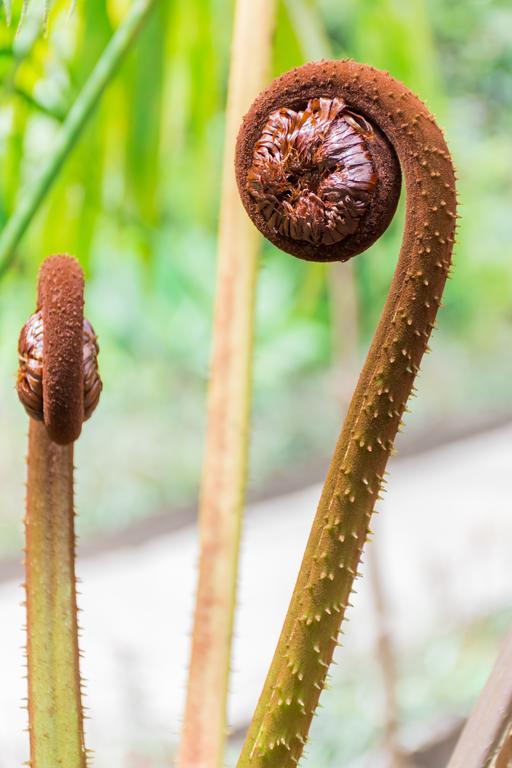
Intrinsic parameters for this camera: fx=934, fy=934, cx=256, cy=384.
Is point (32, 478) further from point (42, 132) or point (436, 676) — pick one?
point (42, 132)

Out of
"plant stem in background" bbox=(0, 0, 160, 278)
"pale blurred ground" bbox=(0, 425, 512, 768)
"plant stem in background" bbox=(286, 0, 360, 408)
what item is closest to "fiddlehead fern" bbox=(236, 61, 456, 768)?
"plant stem in background" bbox=(0, 0, 160, 278)

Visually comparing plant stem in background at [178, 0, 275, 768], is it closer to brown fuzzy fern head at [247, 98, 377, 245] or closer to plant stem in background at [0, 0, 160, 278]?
plant stem in background at [0, 0, 160, 278]

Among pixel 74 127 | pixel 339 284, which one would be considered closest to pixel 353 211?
pixel 74 127

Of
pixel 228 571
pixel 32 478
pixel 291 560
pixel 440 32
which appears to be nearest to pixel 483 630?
pixel 291 560

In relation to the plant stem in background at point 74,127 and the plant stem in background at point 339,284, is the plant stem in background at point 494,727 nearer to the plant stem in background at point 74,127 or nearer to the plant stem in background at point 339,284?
the plant stem in background at point 74,127

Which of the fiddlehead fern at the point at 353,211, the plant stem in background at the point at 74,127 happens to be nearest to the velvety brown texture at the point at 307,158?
the fiddlehead fern at the point at 353,211

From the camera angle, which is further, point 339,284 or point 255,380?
point 255,380

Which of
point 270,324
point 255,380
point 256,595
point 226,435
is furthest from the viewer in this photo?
point 270,324

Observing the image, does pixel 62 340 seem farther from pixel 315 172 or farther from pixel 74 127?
pixel 74 127
